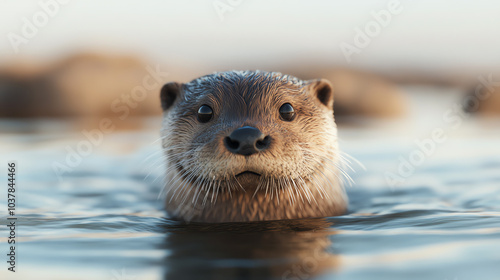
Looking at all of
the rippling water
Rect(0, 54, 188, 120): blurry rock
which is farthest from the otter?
Rect(0, 54, 188, 120): blurry rock

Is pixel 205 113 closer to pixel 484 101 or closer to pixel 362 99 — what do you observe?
pixel 484 101

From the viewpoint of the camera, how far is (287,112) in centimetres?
384

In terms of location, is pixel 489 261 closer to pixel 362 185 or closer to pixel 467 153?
pixel 362 185

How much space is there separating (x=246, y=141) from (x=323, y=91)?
1248 millimetres

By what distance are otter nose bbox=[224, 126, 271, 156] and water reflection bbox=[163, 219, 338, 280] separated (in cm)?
51

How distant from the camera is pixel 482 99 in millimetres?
13586

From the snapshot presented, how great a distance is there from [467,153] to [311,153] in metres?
4.84

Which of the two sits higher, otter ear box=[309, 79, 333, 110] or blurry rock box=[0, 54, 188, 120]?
blurry rock box=[0, 54, 188, 120]

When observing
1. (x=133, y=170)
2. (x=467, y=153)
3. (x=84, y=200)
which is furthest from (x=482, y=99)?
(x=84, y=200)

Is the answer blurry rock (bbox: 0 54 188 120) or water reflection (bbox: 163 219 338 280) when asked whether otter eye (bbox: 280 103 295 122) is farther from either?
blurry rock (bbox: 0 54 188 120)

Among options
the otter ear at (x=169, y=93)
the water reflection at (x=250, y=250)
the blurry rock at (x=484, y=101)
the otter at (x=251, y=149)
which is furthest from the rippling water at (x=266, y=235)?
the blurry rock at (x=484, y=101)

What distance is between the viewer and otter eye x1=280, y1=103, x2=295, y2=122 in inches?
151

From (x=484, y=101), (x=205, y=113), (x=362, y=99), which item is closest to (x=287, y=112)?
(x=205, y=113)

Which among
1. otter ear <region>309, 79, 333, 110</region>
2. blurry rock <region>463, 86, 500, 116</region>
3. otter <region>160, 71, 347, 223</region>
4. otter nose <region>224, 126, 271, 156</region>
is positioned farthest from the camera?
blurry rock <region>463, 86, 500, 116</region>
